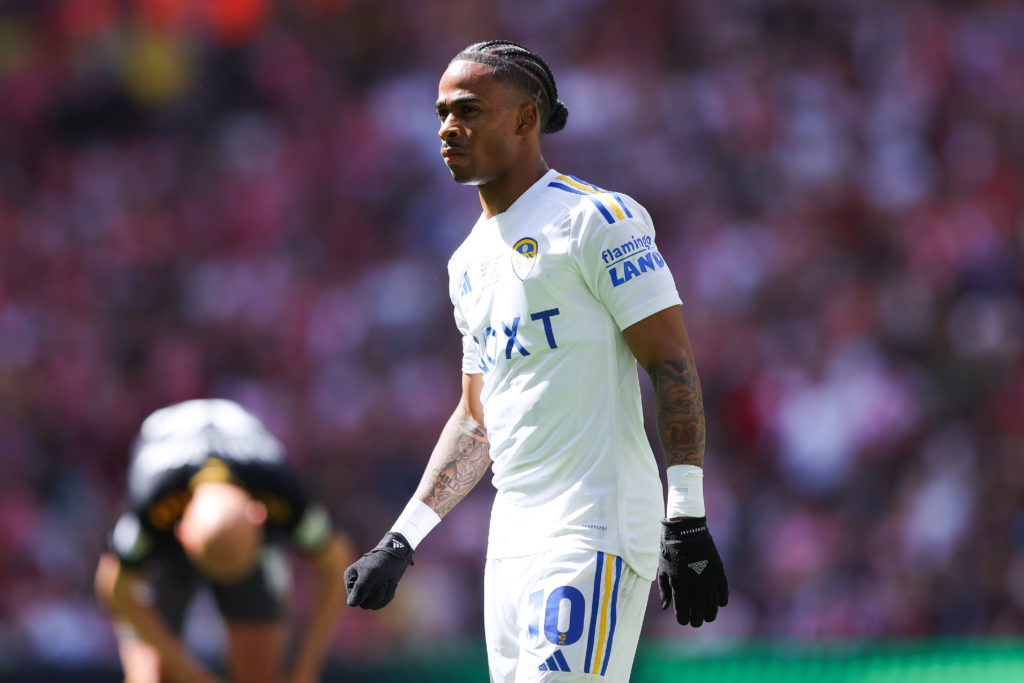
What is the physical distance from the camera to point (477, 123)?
12.0ft

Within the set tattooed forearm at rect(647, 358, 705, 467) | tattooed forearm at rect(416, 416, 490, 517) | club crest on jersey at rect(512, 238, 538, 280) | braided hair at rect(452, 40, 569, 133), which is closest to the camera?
tattooed forearm at rect(647, 358, 705, 467)

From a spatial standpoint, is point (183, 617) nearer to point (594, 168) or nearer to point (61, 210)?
point (594, 168)

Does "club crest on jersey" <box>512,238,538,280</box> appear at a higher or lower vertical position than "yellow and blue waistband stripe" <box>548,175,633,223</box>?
lower

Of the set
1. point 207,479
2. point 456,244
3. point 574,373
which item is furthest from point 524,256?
point 456,244

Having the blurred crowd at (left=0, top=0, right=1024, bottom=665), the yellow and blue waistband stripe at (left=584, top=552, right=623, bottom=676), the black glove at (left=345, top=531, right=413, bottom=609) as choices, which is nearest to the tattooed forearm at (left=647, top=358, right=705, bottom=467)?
the yellow and blue waistband stripe at (left=584, top=552, right=623, bottom=676)

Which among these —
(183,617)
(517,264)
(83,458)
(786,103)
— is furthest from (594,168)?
(517,264)

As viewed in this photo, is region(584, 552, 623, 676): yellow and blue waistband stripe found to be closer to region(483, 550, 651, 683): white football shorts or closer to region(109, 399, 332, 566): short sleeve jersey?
region(483, 550, 651, 683): white football shorts

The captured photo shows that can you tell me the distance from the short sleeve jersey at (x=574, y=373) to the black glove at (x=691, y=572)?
17 cm

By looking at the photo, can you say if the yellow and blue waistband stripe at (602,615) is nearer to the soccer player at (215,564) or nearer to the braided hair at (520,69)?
the braided hair at (520,69)

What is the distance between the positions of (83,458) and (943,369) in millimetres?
6956

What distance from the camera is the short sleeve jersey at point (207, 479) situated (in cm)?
595

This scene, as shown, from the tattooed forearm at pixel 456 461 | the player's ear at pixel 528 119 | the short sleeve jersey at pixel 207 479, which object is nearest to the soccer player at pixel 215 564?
the short sleeve jersey at pixel 207 479

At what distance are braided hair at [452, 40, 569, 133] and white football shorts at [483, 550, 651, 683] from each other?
125cm

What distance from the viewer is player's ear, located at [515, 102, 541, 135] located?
3721mm
